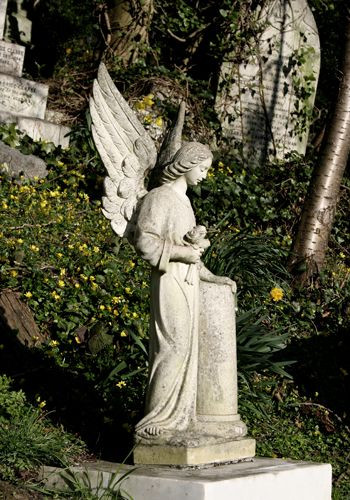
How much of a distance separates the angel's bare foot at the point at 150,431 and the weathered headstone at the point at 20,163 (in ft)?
16.6

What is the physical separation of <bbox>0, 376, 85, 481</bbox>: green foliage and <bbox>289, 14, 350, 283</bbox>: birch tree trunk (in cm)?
416

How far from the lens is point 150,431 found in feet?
17.0

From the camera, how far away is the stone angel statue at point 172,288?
5.20 metres

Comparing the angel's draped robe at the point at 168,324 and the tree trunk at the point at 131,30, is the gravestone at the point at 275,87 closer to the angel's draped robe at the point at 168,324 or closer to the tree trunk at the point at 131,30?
the tree trunk at the point at 131,30

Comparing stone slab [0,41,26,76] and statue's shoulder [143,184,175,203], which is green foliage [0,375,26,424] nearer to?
statue's shoulder [143,184,175,203]

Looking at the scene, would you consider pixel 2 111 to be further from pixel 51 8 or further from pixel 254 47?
pixel 51 8

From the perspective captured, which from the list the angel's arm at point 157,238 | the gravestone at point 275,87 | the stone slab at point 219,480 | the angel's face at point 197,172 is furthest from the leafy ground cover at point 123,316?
the gravestone at point 275,87

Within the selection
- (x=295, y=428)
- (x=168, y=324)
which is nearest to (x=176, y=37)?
(x=295, y=428)

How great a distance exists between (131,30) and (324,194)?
4.12 m

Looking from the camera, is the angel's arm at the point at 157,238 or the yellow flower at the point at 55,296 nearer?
the angel's arm at the point at 157,238

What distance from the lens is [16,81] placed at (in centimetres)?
1077

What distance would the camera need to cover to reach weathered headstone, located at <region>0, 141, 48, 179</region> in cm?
982

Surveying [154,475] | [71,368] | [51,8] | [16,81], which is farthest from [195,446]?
[51,8]

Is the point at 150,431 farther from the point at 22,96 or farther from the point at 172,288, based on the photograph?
the point at 22,96
